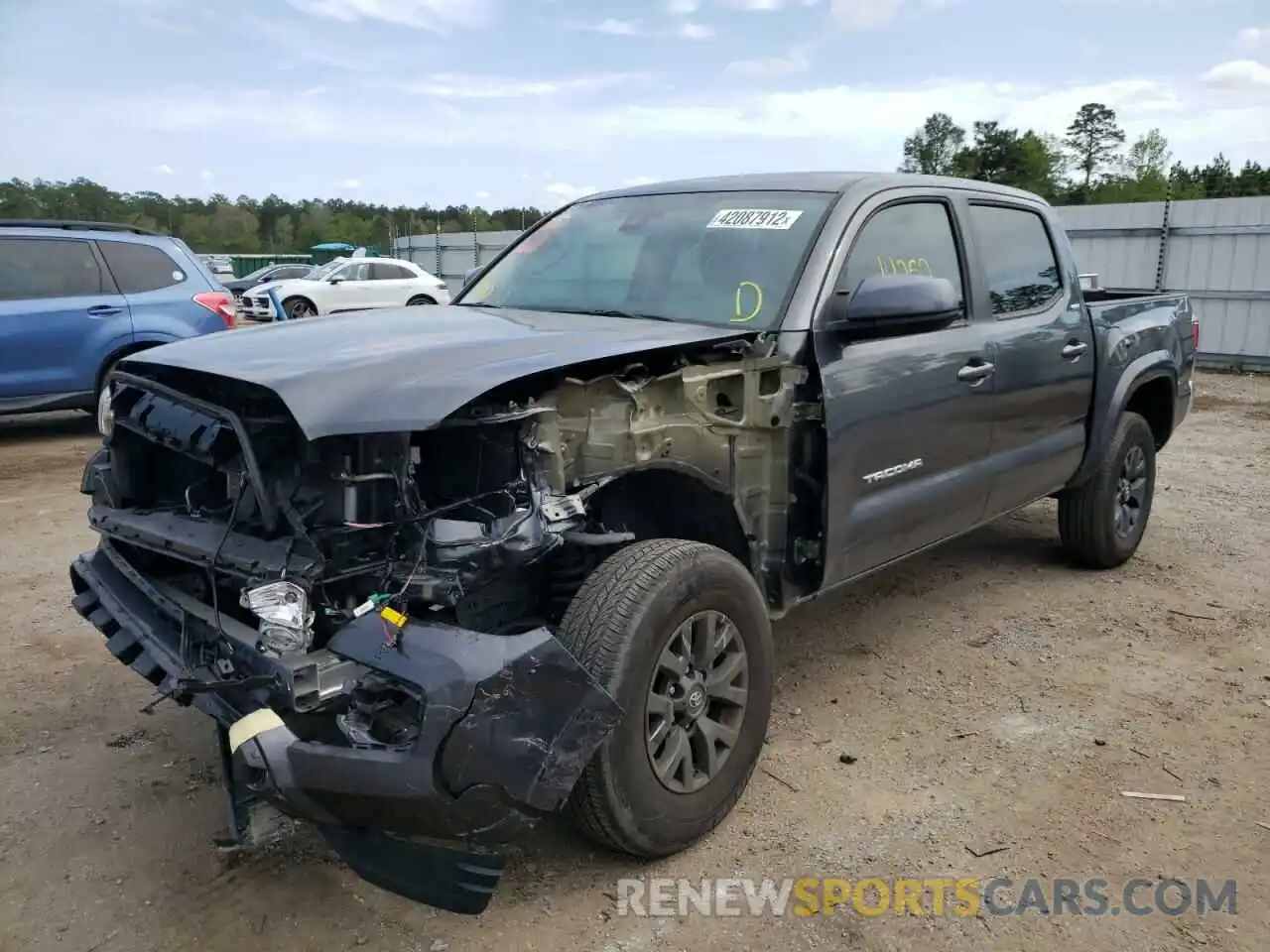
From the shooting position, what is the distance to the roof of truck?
3760 mm

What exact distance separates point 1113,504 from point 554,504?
371 centimetres

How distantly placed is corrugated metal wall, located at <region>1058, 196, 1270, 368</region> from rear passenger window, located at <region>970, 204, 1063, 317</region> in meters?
10.2

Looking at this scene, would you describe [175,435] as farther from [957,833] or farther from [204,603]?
[957,833]

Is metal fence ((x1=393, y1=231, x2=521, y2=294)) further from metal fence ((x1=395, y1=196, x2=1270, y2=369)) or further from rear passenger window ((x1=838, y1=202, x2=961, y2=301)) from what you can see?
rear passenger window ((x1=838, y1=202, x2=961, y2=301))

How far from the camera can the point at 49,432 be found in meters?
9.45

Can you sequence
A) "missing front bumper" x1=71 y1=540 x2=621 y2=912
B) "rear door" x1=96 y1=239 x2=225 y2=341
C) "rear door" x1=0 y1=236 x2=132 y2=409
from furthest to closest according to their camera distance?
"rear door" x1=96 y1=239 x2=225 y2=341, "rear door" x1=0 y1=236 x2=132 y2=409, "missing front bumper" x1=71 y1=540 x2=621 y2=912

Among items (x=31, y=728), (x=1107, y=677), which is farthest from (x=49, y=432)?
(x=1107, y=677)

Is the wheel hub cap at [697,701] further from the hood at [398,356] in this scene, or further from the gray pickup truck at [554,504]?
the hood at [398,356]

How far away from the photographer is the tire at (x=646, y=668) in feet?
8.25

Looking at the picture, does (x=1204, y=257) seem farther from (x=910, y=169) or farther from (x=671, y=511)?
(x=910, y=169)

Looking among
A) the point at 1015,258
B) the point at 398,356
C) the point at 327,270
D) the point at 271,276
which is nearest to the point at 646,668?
the point at 398,356

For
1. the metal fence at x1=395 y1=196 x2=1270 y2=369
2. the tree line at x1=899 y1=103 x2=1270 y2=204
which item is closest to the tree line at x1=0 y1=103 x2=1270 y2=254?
the tree line at x1=899 y1=103 x2=1270 y2=204

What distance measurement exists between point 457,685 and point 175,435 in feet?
4.04
